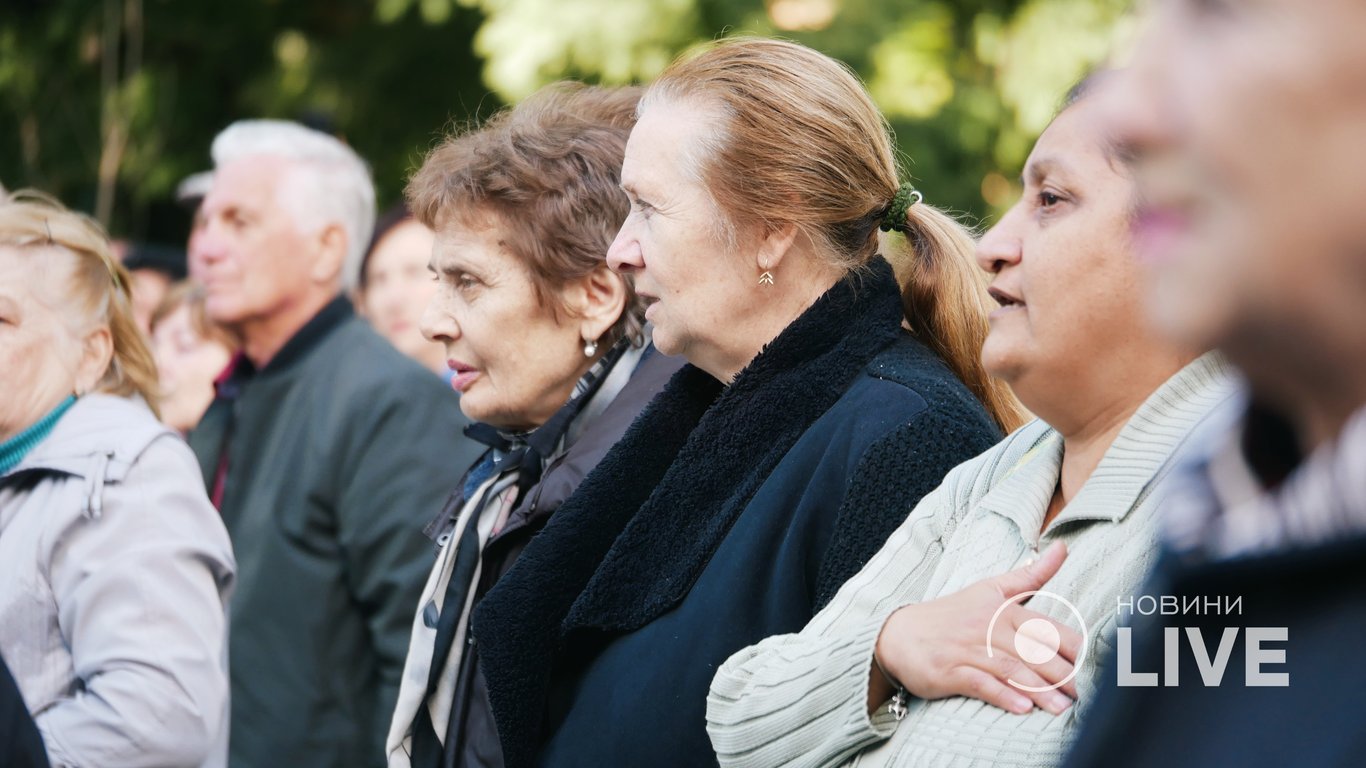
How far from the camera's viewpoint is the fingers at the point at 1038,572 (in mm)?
1778

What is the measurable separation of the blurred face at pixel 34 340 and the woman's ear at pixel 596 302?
1051 millimetres

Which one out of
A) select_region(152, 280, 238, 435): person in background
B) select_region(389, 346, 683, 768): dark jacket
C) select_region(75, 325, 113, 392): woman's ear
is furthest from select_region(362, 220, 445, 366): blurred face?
select_region(389, 346, 683, 768): dark jacket

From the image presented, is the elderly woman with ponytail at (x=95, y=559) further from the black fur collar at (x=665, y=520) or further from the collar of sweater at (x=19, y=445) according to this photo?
the black fur collar at (x=665, y=520)

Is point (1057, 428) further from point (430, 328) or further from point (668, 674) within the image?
point (430, 328)

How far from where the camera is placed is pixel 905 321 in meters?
2.83

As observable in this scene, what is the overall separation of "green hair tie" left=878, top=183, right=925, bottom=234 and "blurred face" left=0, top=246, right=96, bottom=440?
1725 mm

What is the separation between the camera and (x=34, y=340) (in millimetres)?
3143

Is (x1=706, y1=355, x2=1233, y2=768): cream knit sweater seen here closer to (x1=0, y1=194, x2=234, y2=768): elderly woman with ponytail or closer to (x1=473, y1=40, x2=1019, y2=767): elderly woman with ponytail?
(x1=473, y1=40, x2=1019, y2=767): elderly woman with ponytail

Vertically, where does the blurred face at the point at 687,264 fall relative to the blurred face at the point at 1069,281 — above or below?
below

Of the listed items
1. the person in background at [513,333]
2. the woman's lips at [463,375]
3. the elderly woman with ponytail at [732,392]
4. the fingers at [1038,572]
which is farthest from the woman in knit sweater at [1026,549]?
the woman's lips at [463,375]

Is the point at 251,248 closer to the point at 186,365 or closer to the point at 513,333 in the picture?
the point at 186,365

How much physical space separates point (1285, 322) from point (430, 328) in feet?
8.45

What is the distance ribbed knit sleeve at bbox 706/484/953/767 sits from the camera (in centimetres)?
191

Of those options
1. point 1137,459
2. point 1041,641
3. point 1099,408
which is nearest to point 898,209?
point 1099,408
